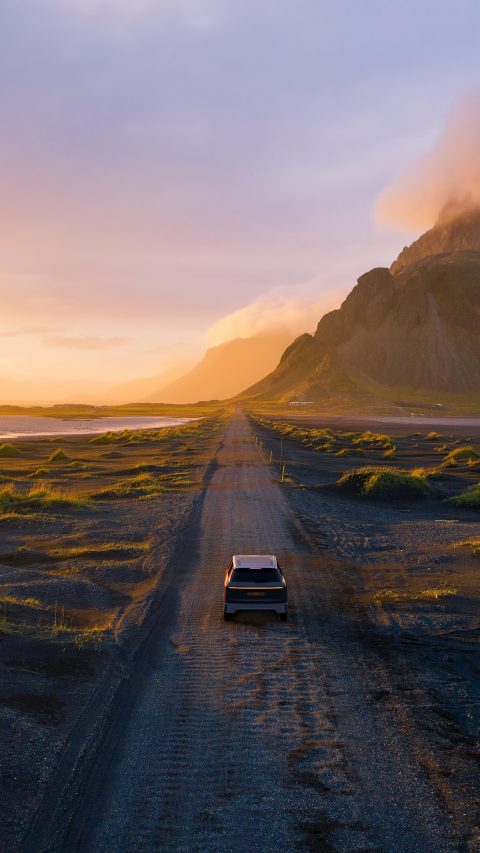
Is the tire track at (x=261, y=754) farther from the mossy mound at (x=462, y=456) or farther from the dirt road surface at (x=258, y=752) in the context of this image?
the mossy mound at (x=462, y=456)

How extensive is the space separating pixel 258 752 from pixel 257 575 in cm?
529

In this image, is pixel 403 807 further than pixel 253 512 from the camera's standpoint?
No

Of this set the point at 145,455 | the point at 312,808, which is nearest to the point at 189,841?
the point at 312,808

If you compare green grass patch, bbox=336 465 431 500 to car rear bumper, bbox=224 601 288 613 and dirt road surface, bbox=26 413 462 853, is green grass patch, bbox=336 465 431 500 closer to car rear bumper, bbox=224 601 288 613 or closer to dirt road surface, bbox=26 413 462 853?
dirt road surface, bbox=26 413 462 853

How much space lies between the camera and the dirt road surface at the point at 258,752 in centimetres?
645

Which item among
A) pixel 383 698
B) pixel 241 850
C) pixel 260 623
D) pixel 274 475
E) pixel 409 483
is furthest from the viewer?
pixel 274 475

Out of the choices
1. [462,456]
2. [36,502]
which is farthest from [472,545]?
[462,456]

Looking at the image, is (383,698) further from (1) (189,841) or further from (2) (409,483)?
(2) (409,483)

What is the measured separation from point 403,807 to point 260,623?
6546 millimetres

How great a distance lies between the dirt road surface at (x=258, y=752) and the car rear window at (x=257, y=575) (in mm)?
968

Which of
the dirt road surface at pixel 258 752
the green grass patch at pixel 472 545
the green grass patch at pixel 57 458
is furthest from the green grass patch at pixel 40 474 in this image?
the dirt road surface at pixel 258 752

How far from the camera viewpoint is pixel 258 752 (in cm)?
799

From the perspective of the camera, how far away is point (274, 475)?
133ft

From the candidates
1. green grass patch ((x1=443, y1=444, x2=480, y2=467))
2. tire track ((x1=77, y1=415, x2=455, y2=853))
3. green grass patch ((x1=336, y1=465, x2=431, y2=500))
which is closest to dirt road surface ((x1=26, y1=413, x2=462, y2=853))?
tire track ((x1=77, y1=415, x2=455, y2=853))
